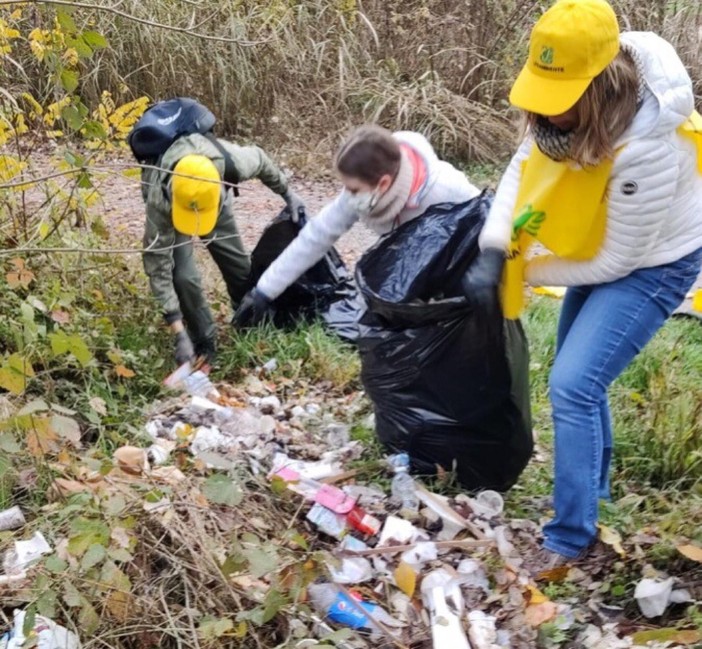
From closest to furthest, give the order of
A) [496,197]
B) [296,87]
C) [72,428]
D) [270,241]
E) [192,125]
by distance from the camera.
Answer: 1. [72,428]
2. [496,197]
3. [192,125]
4. [270,241]
5. [296,87]

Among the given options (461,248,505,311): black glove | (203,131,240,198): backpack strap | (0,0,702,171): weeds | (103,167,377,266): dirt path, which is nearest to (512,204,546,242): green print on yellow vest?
(461,248,505,311): black glove

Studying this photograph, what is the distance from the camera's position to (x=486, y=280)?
2.35 metres

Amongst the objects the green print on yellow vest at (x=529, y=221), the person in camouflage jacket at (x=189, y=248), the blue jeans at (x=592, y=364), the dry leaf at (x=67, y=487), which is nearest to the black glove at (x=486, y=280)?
the green print on yellow vest at (x=529, y=221)

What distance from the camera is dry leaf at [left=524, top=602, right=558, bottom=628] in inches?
87.3

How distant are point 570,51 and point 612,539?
134 centimetres

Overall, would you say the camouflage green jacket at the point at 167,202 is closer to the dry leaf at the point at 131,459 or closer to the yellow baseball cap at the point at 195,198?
the yellow baseball cap at the point at 195,198

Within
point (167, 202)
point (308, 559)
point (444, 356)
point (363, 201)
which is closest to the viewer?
point (308, 559)

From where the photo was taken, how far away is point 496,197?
2.47 metres

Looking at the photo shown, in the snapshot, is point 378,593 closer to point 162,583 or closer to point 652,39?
point 162,583

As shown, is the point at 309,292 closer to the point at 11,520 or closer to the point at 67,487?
the point at 67,487

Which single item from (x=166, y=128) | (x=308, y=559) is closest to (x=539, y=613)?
(x=308, y=559)

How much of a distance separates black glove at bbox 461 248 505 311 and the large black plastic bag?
0.06 metres

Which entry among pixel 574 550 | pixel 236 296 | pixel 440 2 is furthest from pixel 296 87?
pixel 574 550

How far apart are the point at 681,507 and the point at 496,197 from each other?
3.68ft
